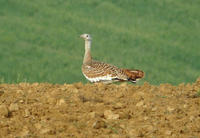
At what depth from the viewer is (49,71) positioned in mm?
16641

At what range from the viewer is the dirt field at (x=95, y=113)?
6.52 metres

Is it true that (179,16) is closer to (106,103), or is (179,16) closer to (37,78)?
(37,78)

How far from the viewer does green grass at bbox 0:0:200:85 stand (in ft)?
58.0

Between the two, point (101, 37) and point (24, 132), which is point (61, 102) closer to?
point (24, 132)

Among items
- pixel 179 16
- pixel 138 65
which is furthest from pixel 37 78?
pixel 179 16

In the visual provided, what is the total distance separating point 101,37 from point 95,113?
50.4 feet

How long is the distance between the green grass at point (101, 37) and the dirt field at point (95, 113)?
6.80 m

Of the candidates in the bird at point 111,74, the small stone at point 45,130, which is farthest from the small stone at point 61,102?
the bird at point 111,74

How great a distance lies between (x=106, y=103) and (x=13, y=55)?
37.6 feet

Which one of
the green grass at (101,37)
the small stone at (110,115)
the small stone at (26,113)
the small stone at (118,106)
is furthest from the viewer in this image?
the green grass at (101,37)

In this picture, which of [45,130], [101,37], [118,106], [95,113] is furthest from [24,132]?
[101,37]

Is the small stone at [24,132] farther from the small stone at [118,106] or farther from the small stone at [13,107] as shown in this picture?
the small stone at [118,106]

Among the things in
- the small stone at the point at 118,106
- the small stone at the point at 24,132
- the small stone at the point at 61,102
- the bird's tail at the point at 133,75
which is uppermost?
the bird's tail at the point at 133,75

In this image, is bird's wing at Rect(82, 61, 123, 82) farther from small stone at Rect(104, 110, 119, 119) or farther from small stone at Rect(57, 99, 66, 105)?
small stone at Rect(104, 110, 119, 119)
